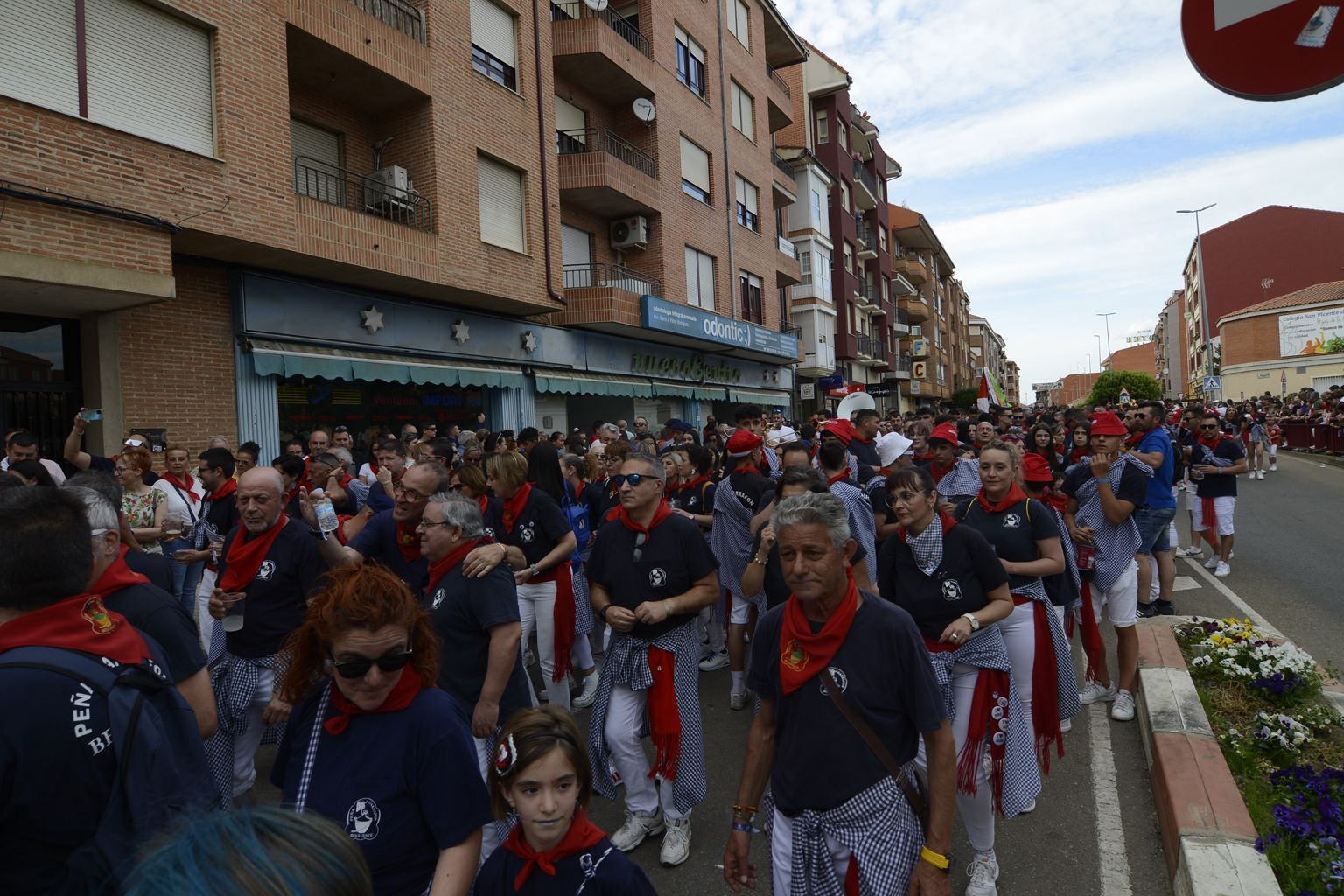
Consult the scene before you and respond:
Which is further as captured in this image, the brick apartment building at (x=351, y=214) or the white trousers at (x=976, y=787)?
the brick apartment building at (x=351, y=214)

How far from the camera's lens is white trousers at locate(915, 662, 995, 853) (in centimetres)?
338

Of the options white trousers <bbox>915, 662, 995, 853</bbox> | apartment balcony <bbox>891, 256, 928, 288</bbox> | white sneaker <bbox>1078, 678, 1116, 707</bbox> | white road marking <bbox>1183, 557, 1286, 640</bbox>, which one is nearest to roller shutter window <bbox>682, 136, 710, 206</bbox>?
white road marking <bbox>1183, 557, 1286, 640</bbox>

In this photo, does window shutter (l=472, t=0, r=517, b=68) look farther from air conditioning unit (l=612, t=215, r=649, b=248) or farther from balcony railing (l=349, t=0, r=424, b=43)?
air conditioning unit (l=612, t=215, r=649, b=248)

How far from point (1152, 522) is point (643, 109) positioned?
17034 mm

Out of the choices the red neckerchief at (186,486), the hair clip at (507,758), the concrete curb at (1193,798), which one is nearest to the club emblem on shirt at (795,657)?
the hair clip at (507,758)

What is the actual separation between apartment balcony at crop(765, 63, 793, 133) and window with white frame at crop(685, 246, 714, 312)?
8.84 meters

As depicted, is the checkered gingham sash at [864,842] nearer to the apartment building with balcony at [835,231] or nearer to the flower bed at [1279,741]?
the flower bed at [1279,741]

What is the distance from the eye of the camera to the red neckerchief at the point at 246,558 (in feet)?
12.9

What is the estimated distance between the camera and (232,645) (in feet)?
13.1

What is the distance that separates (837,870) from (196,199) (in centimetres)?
1042

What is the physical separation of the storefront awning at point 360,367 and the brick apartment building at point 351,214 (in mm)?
43

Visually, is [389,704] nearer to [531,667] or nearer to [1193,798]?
[1193,798]

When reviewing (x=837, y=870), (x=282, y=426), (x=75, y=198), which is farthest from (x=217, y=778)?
(x=282, y=426)

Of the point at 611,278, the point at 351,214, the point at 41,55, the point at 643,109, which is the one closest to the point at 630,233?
the point at 611,278
